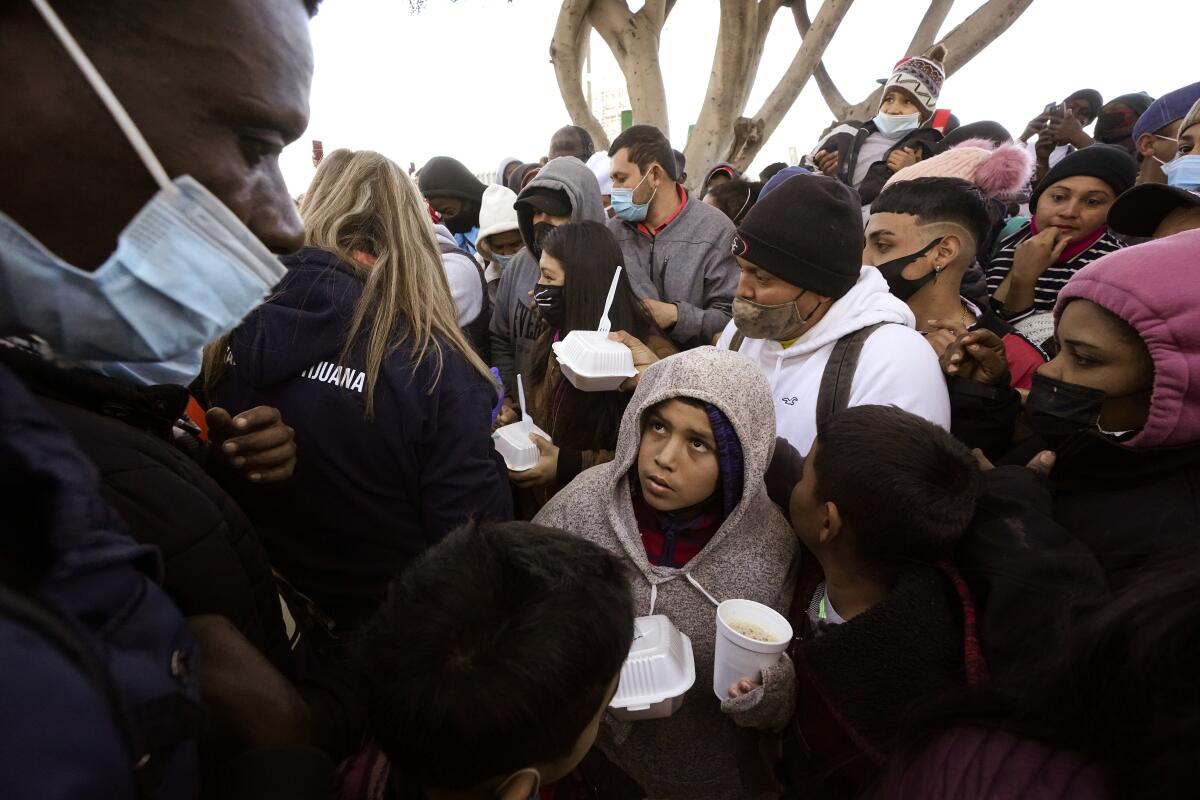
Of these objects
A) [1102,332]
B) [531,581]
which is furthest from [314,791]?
[1102,332]

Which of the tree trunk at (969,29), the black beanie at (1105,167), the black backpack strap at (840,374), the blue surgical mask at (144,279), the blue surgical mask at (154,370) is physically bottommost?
the black backpack strap at (840,374)

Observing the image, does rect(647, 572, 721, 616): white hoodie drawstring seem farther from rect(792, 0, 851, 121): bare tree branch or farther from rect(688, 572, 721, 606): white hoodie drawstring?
rect(792, 0, 851, 121): bare tree branch

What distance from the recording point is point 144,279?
737 millimetres

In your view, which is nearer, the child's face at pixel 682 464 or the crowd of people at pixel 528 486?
the crowd of people at pixel 528 486

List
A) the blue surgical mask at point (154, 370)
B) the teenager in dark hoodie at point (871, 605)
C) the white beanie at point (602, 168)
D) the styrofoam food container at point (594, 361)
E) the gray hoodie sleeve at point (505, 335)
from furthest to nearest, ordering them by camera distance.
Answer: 1. the white beanie at point (602, 168)
2. the gray hoodie sleeve at point (505, 335)
3. the styrofoam food container at point (594, 361)
4. the teenager in dark hoodie at point (871, 605)
5. the blue surgical mask at point (154, 370)

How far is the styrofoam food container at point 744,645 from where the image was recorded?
129cm

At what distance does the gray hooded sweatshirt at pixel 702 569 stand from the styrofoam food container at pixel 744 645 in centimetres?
28

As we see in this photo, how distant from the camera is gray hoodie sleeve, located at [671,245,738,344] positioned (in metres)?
3.00

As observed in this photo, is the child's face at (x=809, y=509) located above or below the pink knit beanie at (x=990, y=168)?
below

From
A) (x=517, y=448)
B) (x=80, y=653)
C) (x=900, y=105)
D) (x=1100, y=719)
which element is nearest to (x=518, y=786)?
(x=80, y=653)

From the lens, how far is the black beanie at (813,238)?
217cm

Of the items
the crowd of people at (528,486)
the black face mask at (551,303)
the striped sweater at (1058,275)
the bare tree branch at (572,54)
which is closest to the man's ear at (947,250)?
the crowd of people at (528,486)

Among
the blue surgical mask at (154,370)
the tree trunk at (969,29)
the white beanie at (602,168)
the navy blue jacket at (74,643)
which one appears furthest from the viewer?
the tree trunk at (969,29)

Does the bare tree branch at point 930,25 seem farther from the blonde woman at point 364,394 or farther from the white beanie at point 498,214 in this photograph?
the blonde woman at point 364,394
